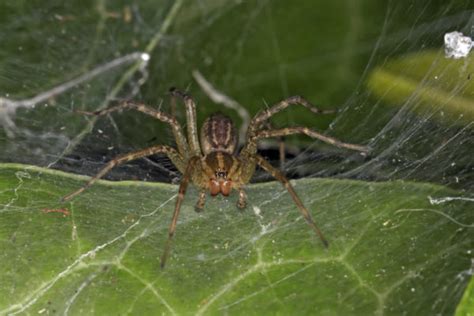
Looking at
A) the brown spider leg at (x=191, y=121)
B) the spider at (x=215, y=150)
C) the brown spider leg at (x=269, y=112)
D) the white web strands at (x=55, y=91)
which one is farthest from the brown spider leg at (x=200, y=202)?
the white web strands at (x=55, y=91)

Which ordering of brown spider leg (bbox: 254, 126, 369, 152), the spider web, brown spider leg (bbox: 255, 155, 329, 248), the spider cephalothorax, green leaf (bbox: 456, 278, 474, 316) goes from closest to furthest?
green leaf (bbox: 456, 278, 474, 316)
the spider web
brown spider leg (bbox: 255, 155, 329, 248)
brown spider leg (bbox: 254, 126, 369, 152)
the spider cephalothorax

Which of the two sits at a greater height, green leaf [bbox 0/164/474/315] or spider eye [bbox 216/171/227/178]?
spider eye [bbox 216/171/227/178]

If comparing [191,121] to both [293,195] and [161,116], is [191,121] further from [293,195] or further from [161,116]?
[293,195]

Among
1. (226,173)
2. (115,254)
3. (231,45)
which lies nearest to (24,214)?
(115,254)

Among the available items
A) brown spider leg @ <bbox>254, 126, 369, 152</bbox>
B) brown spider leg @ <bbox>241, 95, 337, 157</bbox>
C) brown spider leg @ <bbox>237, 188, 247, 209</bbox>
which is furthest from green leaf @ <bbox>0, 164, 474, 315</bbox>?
brown spider leg @ <bbox>241, 95, 337, 157</bbox>

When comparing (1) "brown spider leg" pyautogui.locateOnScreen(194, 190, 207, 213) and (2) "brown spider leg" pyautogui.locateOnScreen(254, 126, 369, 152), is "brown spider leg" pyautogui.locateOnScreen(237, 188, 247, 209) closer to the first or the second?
(1) "brown spider leg" pyautogui.locateOnScreen(194, 190, 207, 213)

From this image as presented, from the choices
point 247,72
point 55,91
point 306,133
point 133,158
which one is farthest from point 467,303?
point 55,91

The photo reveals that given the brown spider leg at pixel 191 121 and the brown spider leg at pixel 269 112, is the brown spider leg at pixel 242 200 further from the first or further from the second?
the brown spider leg at pixel 191 121
